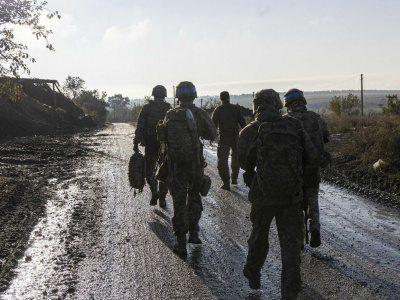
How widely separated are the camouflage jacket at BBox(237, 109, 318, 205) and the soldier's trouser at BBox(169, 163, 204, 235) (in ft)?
5.93

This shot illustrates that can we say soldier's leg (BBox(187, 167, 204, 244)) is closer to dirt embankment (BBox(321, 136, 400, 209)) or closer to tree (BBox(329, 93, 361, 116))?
dirt embankment (BBox(321, 136, 400, 209))

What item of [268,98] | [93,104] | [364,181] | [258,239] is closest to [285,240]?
[258,239]

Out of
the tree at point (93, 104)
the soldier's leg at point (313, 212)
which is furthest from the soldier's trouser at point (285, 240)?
the tree at point (93, 104)

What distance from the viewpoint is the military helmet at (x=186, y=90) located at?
6.17 m

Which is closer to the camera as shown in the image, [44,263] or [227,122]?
[44,263]

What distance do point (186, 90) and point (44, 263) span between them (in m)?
2.84

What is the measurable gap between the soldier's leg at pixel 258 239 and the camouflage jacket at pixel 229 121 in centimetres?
621

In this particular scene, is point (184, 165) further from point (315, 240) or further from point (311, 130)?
point (315, 240)

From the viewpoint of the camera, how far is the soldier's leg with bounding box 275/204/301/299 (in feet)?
13.3

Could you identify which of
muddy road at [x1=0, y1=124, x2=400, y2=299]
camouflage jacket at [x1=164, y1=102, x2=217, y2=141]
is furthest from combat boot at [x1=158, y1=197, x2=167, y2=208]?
camouflage jacket at [x1=164, y1=102, x2=217, y2=141]

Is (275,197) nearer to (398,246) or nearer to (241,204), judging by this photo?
(398,246)

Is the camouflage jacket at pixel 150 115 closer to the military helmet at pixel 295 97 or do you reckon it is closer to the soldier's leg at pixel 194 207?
the soldier's leg at pixel 194 207

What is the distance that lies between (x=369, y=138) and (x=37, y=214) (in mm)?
9981

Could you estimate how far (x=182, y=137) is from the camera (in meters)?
5.96
